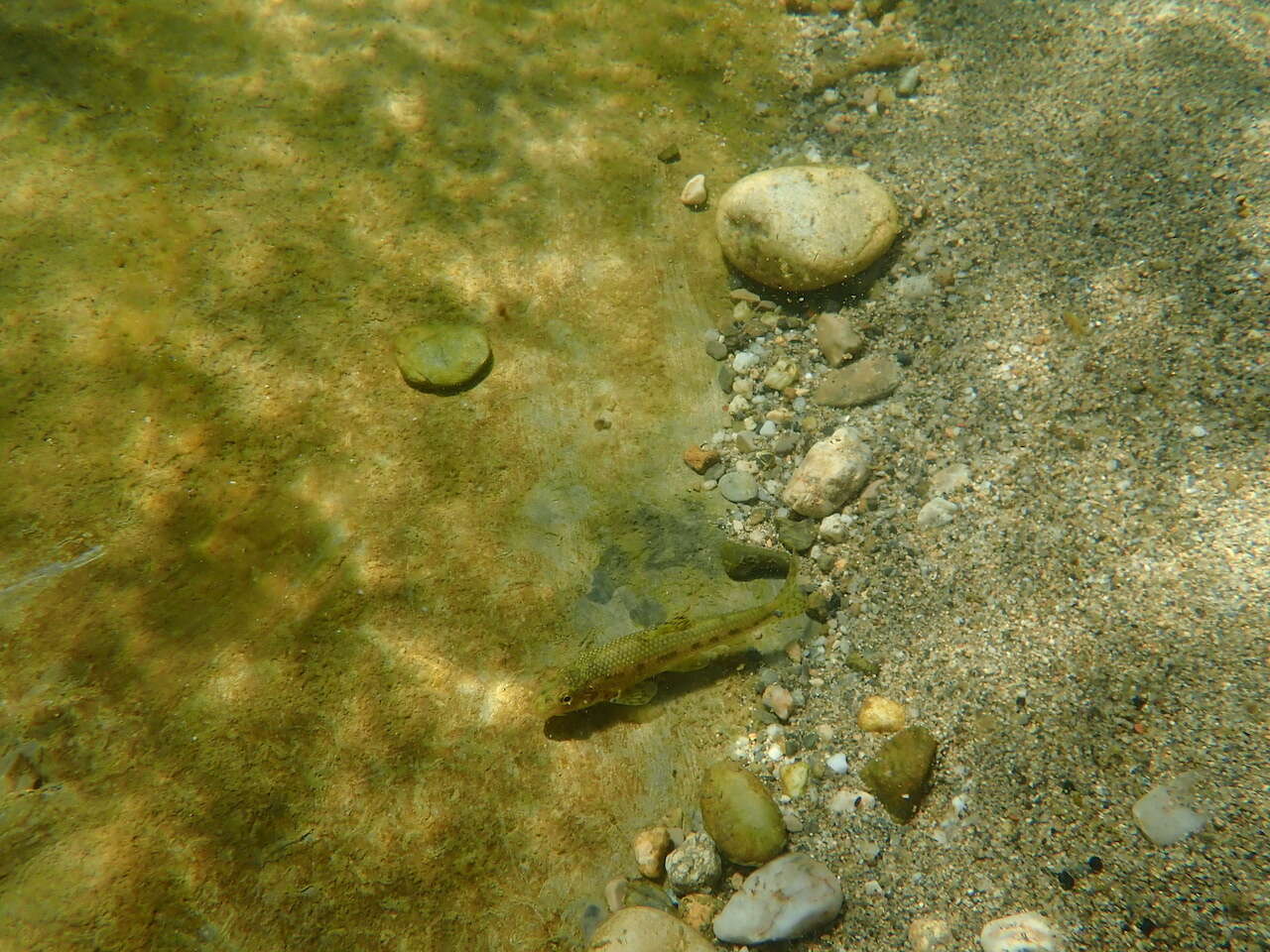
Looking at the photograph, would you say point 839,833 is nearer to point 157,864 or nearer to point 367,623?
point 367,623

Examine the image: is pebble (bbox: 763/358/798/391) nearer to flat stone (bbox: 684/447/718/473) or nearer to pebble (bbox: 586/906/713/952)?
flat stone (bbox: 684/447/718/473)

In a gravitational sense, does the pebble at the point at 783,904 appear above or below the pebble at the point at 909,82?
below

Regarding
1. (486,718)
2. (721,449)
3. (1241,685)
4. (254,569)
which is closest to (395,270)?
(254,569)

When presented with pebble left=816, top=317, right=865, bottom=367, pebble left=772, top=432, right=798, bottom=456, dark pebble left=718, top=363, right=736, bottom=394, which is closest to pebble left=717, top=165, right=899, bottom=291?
pebble left=816, top=317, right=865, bottom=367

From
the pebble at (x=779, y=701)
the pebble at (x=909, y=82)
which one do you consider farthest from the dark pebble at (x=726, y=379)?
the pebble at (x=909, y=82)

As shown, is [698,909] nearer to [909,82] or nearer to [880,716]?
[880,716]

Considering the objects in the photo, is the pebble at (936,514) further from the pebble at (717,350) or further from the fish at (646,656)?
the pebble at (717,350)
